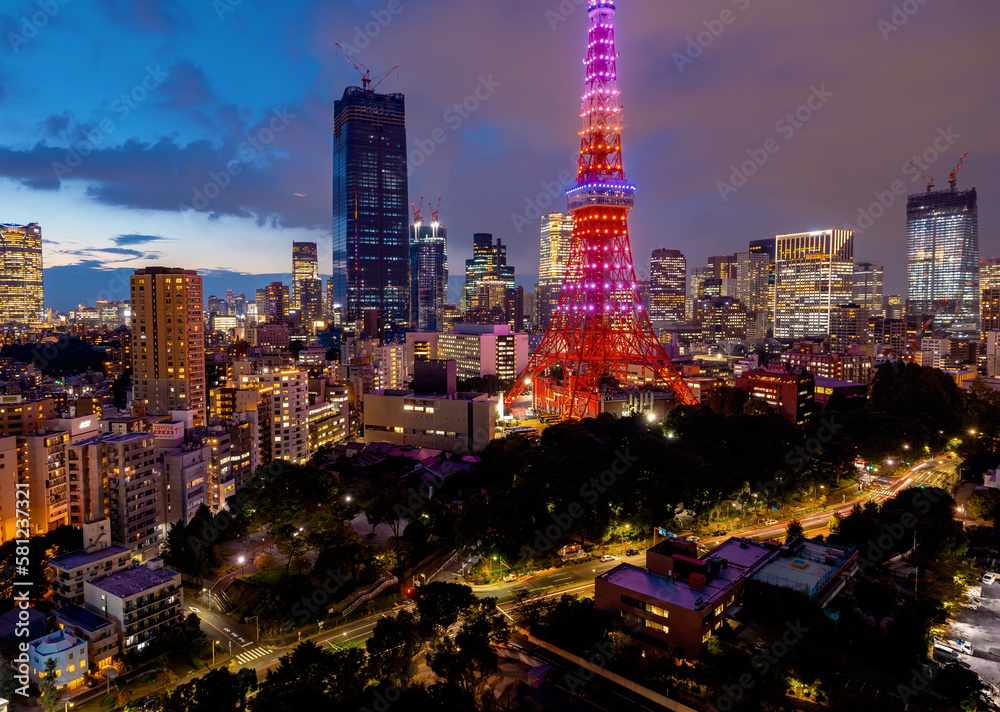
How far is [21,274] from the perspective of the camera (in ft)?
287

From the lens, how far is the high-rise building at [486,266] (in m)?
123

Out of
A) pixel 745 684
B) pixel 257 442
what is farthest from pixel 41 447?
pixel 745 684

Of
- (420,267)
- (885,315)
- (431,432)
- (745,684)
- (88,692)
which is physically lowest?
(88,692)

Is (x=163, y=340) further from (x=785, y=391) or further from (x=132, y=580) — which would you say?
(x=785, y=391)

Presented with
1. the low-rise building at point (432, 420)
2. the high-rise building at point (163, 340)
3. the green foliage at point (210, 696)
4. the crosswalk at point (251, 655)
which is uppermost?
the high-rise building at point (163, 340)

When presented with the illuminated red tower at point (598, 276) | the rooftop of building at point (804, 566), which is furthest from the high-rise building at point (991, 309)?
the rooftop of building at point (804, 566)

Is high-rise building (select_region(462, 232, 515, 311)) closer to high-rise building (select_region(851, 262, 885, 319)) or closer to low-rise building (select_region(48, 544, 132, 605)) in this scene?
high-rise building (select_region(851, 262, 885, 319))

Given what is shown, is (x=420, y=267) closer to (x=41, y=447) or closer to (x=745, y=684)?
(x=41, y=447)

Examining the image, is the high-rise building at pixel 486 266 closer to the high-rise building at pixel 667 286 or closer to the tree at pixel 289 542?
the high-rise building at pixel 667 286

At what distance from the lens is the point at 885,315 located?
13088 centimetres

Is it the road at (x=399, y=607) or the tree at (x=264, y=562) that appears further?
the tree at (x=264, y=562)

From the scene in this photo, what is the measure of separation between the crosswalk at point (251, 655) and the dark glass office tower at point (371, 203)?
91.6 meters

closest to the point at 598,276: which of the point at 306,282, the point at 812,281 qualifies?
the point at 812,281

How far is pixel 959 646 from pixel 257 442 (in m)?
30.0
